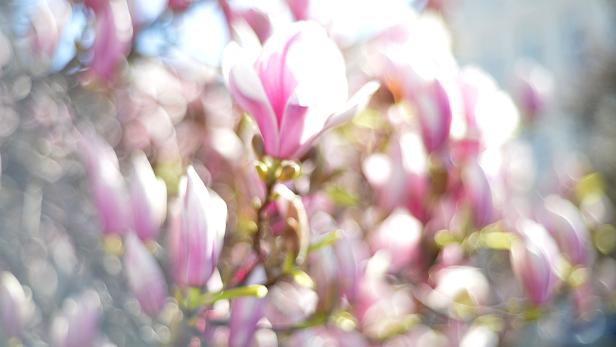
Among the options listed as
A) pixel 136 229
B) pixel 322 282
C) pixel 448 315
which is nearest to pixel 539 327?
pixel 448 315

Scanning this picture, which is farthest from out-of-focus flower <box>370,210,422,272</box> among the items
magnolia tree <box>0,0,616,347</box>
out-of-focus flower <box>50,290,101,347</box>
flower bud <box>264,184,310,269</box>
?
out-of-focus flower <box>50,290,101,347</box>

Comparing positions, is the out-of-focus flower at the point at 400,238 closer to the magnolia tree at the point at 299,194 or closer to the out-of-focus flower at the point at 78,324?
the magnolia tree at the point at 299,194

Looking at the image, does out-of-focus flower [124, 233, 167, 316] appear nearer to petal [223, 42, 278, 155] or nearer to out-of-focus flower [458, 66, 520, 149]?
petal [223, 42, 278, 155]

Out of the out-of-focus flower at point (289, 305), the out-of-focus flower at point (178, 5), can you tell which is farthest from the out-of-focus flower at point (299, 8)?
the out-of-focus flower at point (289, 305)

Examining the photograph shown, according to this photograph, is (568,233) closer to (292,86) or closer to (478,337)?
(478,337)

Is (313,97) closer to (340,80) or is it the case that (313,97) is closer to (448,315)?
(340,80)
